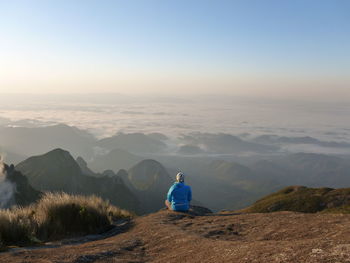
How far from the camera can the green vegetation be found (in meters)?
9.89

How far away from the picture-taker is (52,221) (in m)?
11.8

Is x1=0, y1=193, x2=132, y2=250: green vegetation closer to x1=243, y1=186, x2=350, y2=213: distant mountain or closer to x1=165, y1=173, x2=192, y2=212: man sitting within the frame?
x1=165, y1=173, x2=192, y2=212: man sitting

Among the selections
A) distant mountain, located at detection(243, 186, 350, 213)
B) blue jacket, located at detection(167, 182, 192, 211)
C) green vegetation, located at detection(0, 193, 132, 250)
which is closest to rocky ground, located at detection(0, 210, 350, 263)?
green vegetation, located at detection(0, 193, 132, 250)

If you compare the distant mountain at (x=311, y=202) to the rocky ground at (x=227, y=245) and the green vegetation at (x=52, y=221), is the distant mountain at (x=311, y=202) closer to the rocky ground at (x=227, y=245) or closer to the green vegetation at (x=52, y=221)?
the rocky ground at (x=227, y=245)

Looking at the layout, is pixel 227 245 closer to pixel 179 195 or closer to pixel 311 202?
pixel 179 195

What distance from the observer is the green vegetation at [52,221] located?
9.89m

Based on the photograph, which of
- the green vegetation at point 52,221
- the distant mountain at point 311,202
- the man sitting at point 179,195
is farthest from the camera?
the distant mountain at point 311,202

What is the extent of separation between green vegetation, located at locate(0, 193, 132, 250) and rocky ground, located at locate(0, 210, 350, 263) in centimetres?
186

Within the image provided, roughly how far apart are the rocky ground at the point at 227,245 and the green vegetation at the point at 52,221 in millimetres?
1857

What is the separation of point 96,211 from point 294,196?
13141 millimetres

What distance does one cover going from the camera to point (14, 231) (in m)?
9.91

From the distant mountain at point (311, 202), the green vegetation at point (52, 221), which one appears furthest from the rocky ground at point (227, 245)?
the distant mountain at point (311, 202)

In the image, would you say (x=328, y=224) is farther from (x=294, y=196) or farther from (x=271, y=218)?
(x=294, y=196)

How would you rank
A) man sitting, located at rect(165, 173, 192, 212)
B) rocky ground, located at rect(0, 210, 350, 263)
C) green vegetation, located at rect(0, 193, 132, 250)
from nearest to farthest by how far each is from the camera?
rocky ground, located at rect(0, 210, 350, 263)
green vegetation, located at rect(0, 193, 132, 250)
man sitting, located at rect(165, 173, 192, 212)
